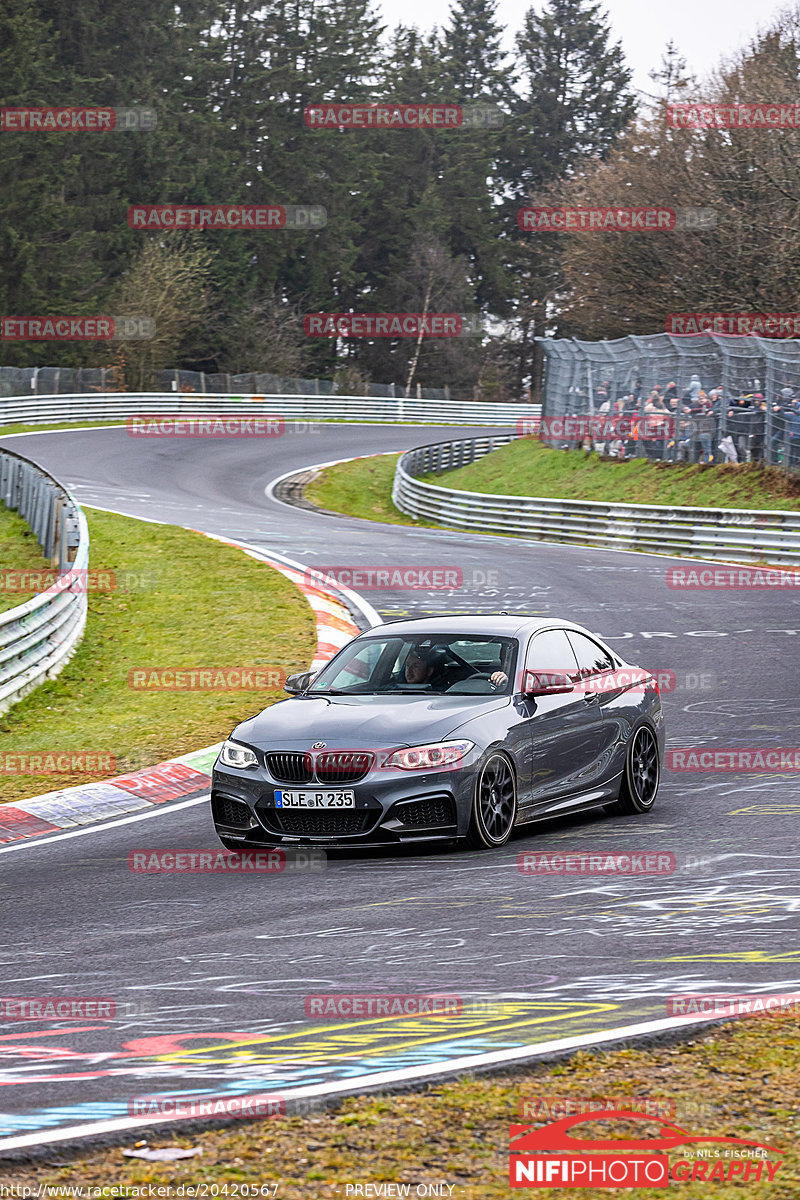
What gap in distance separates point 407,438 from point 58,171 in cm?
2341

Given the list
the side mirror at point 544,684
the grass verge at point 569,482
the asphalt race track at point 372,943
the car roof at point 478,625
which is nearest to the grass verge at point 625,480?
the grass verge at point 569,482

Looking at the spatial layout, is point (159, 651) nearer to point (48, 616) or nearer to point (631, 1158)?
point (48, 616)

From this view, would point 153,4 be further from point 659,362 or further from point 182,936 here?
point 182,936

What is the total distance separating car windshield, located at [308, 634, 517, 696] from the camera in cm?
1004

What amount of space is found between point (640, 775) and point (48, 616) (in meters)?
7.83

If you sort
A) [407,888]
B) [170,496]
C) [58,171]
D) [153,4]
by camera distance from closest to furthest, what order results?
1. [407,888]
2. [170,496]
3. [58,171]
4. [153,4]

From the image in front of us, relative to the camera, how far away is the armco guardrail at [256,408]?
5588 cm

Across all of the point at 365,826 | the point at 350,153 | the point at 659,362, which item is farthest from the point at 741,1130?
the point at 350,153

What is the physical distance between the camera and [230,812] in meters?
9.41

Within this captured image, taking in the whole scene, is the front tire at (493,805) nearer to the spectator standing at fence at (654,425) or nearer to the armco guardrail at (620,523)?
the armco guardrail at (620,523)

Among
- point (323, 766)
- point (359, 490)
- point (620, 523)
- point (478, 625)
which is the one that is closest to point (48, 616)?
point (478, 625)

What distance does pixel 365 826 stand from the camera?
9023 millimetres

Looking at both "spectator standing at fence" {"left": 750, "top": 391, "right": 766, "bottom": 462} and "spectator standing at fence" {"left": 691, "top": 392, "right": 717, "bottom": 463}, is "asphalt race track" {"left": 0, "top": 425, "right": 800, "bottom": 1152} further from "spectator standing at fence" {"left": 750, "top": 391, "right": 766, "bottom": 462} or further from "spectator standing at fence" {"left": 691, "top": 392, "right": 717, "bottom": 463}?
"spectator standing at fence" {"left": 691, "top": 392, "right": 717, "bottom": 463}

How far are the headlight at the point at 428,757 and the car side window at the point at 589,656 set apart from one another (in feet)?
6.28
